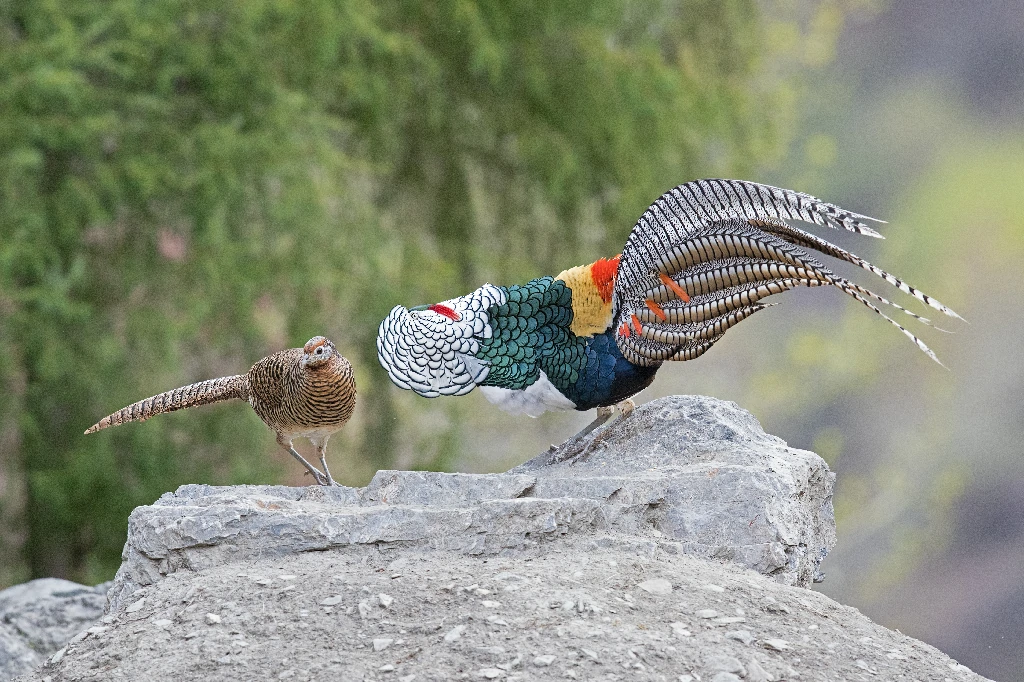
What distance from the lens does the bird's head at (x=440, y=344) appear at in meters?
3.66

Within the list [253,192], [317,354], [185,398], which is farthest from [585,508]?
[253,192]

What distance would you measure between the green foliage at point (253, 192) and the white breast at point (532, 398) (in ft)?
8.18

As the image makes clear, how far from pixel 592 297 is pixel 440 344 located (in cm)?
50

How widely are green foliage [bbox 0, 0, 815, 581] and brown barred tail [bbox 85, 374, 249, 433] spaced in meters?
1.84

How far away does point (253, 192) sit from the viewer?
5.92m

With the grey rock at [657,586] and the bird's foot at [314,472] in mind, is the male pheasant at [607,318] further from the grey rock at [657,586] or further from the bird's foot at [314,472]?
the grey rock at [657,586]

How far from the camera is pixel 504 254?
691 cm

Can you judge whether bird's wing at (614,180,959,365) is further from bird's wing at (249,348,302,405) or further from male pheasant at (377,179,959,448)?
bird's wing at (249,348,302,405)

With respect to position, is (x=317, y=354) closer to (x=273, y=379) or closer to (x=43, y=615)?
(x=273, y=379)

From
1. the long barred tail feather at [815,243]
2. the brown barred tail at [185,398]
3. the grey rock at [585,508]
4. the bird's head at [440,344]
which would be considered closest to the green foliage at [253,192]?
the brown barred tail at [185,398]

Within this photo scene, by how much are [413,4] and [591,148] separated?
1311 millimetres

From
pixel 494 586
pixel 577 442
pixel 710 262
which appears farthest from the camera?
pixel 577 442

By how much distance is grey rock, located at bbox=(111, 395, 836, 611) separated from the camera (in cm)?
302

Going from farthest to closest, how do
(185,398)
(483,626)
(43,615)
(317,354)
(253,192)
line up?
(253,192)
(43,615)
(185,398)
(317,354)
(483,626)
